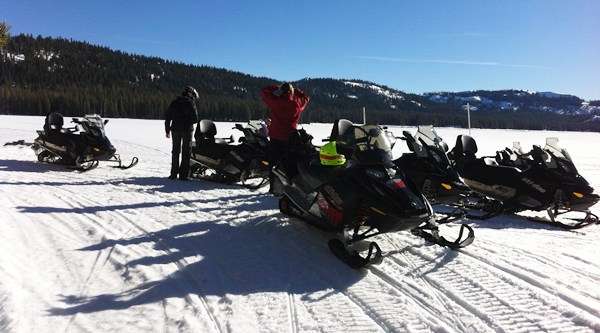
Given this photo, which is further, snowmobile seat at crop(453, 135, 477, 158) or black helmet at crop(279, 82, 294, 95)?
snowmobile seat at crop(453, 135, 477, 158)

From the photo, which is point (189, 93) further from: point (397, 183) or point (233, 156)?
point (397, 183)

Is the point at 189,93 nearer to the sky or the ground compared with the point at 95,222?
nearer to the sky

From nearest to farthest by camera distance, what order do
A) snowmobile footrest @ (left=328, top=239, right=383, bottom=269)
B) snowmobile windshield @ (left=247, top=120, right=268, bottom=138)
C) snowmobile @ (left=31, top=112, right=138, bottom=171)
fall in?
snowmobile footrest @ (left=328, top=239, right=383, bottom=269) < snowmobile windshield @ (left=247, top=120, right=268, bottom=138) < snowmobile @ (left=31, top=112, right=138, bottom=171)

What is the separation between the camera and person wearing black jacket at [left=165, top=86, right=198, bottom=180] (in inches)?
356

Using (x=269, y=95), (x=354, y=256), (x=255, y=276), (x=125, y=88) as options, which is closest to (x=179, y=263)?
(x=255, y=276)

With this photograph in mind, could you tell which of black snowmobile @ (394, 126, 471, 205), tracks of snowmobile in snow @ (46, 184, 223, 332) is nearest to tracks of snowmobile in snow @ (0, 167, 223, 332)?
tracks of snowmobile in snow @ (46, 184, 223, 332)

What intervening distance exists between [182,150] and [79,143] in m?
2.56

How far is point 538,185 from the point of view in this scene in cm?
743

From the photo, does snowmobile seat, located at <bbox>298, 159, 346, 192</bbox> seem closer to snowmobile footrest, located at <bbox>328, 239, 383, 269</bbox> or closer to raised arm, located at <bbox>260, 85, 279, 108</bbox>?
snowmobile footrest, located at <bbox>328, 239, 383, 269</bbox>

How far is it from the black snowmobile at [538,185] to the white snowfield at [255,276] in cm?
81

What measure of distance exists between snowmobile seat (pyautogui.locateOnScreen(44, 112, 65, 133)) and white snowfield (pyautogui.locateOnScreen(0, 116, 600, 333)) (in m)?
4.42

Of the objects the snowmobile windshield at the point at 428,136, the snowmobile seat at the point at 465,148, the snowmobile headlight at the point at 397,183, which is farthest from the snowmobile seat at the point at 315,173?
the snowmobile seat at the point at 465,148

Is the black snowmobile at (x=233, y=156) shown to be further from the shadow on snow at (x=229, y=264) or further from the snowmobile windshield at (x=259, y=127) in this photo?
the shadow on snow at (x=229, y=264)

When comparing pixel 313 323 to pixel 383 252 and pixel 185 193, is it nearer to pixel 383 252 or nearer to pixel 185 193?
pixel 383 252
